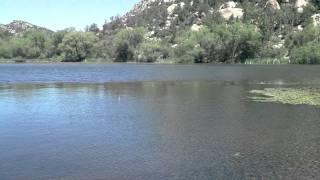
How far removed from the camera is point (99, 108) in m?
43.5

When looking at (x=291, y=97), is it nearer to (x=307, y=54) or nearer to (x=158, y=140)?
(x=158, y=140)

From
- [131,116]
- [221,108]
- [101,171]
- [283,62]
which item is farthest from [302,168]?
[283,62]

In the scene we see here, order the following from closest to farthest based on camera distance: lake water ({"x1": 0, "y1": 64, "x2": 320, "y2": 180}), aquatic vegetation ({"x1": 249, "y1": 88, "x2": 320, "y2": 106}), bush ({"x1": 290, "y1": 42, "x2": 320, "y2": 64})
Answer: lake water ({"x1": 0, "y1": 64, "x2": 320, "y2": 180}) < aquatic vegetation ({"x1": 249, "y1": 88, "x2": 320, "y2": 106}) < bush ({"x1": 290, "y1": 42, "x2": 320, "y2": 64})

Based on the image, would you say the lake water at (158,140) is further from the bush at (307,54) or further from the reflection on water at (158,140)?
the bush at (307,54)

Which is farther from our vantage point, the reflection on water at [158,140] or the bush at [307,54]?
the bush at [307,54]

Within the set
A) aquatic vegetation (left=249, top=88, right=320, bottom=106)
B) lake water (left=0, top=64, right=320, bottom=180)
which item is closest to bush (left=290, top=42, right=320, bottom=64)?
aquatic vegetation (left=249, top=88, right=320, bottom=106)

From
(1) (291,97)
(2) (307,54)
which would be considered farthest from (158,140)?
(2) (307,54)

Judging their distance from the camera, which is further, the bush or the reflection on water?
the bush

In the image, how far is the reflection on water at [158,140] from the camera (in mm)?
21828

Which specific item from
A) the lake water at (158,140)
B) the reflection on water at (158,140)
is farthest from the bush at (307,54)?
the lake water at (158,140)

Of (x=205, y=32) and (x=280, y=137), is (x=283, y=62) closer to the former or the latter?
(x=205, y=32)

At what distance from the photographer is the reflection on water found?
859 inches

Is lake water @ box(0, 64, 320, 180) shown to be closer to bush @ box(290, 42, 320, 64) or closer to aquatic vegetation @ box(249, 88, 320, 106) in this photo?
aquatic vegetation @ box(249, 88, 320, 106)

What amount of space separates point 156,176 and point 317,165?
24.4 ft
